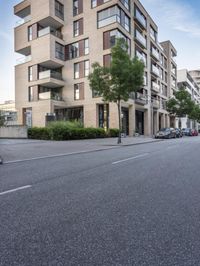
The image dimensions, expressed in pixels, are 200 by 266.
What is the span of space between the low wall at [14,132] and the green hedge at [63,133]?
0.84 meters

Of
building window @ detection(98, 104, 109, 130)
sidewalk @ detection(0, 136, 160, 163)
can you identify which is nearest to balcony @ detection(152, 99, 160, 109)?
Answer: building window @ detection(98, 104, 109, 130)

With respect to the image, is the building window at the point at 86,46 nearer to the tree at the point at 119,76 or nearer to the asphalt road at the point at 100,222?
the tree at the point at 119,76

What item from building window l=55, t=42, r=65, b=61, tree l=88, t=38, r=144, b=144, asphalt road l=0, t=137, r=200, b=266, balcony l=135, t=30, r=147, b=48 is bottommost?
asphalt road l=0, t=137, r=200, b=266

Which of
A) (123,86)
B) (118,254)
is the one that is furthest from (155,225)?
(123,86)

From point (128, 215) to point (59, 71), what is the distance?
37.9m

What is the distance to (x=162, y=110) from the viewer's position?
53469 mm

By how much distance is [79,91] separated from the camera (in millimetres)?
36781

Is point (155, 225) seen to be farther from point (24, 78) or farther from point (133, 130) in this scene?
point (24, 78)

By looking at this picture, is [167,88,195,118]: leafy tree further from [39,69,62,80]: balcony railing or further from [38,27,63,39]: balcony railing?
[38,27,63,39]: balcony railing

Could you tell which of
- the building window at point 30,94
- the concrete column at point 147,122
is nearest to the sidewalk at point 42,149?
the building window at point 30,94

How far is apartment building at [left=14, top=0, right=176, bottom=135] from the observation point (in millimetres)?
34469

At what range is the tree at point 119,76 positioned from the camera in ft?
70.1

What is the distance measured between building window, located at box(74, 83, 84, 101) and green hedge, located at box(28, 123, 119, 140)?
887 cm

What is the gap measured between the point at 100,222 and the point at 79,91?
112 ft
